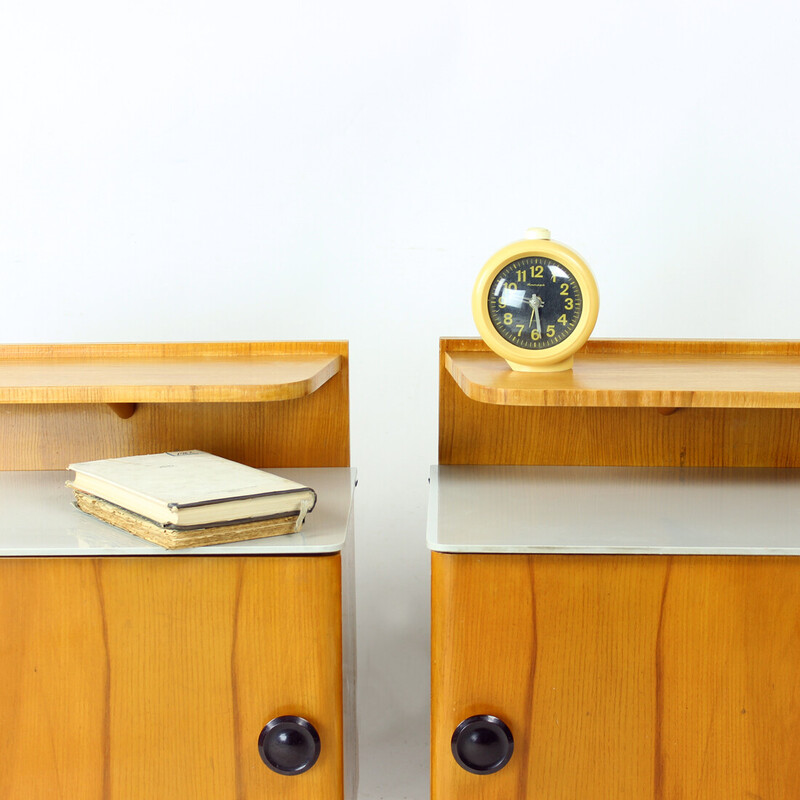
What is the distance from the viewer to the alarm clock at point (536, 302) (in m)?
1.08

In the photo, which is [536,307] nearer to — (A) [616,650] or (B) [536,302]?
(B) [536,302]

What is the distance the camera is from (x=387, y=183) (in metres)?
1.94

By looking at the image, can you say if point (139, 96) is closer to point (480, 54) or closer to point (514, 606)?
point (480, 54)

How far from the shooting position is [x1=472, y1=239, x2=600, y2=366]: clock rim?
107cm

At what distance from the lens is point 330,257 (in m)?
1.96

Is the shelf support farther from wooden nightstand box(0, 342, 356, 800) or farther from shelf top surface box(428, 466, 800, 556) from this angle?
shelf top surface box(428, 466, 800, 556)

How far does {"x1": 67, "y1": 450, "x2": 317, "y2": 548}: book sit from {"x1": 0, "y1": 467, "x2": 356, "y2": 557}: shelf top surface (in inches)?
0.5

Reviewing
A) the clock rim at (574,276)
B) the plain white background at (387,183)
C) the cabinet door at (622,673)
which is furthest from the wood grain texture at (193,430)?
the plain white background at (387,183)

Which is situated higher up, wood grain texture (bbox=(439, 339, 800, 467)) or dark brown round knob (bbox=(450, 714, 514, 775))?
wood grain texture (bbox=(439, 339, 800, 467))

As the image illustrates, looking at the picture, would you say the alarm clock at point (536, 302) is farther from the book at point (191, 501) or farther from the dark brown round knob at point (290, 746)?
the dark brown round knob at point (290, 746)

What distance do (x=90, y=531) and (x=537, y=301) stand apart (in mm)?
647

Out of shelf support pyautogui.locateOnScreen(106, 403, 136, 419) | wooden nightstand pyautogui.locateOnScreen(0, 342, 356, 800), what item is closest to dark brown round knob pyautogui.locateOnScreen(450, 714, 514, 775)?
wooden nightstand pyautogui.locateOnScreen(0, 342, 356, 800)

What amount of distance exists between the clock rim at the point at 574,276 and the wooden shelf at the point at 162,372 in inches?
9.6

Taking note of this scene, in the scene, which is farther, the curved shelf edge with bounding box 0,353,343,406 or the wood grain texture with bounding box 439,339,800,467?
the wood grain texture with bounding box 439,339,800,467
